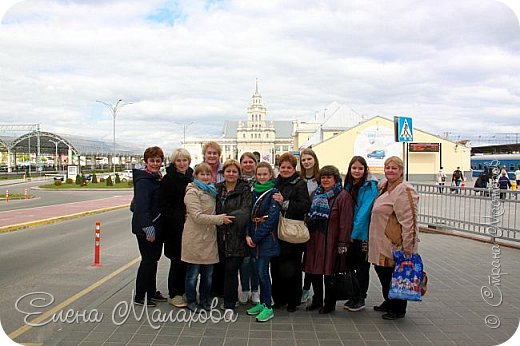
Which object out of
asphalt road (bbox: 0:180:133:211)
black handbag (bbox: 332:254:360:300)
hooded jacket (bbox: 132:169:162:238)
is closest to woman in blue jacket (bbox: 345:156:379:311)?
black handbag (bbox: 332:254:360:300)

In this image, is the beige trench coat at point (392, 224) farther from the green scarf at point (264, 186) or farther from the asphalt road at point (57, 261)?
the asphalt road at point (57, 261)

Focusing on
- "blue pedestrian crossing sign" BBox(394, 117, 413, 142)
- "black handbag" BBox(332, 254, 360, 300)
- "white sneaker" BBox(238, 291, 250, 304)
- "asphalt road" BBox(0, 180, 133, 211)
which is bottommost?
"asphalt road" BBox(0, 180, 133, 211)

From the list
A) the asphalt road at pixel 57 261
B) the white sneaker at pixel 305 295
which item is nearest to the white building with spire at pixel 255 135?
the asphalt road at pixel 57 261

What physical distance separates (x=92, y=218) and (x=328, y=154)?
4193 centimetres

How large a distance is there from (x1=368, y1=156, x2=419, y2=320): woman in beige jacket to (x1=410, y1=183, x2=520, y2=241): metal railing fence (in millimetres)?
5710

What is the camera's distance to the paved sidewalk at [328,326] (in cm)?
451

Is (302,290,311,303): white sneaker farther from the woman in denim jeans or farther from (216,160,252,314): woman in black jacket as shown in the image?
(216,160,252,314): woman in black jacket

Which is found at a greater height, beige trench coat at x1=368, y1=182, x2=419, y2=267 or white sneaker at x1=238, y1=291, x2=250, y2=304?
beige trench coat at x1=368, y1=182, x2=419, y2=267

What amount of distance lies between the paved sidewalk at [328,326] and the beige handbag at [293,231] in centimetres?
92

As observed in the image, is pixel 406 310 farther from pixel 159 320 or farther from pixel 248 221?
pixel 159 320

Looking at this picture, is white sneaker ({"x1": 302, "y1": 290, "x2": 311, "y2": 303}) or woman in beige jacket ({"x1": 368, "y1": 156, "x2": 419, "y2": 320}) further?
white sneaker ({"x1": 302, "y1": 290, "x2": 311, "y2": 303})

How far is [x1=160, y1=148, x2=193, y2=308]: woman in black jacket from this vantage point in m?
5.41

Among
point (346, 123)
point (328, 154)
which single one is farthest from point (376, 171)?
point (346, 123)

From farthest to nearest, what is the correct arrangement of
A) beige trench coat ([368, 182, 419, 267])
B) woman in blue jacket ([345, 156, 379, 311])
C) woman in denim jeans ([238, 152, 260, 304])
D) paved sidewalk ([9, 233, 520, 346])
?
woman in denim jeans ([238, 152, 260, 304]), woman in blue jacket ([345, 156, 379, 311]), beige trench coat ([368, 182, 419, 267]), paved sidewalk ([9, 233, 520, 346])
